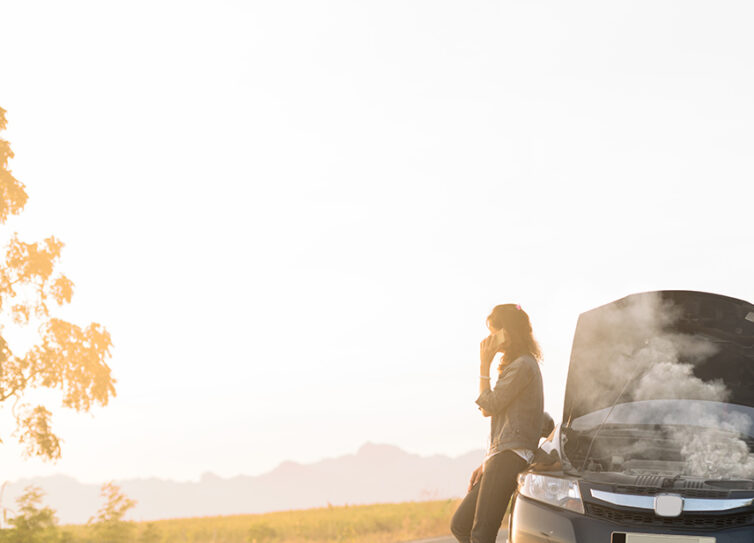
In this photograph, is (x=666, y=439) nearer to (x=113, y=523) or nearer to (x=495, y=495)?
(x=495, y=495)

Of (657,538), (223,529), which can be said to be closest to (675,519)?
(657,538)

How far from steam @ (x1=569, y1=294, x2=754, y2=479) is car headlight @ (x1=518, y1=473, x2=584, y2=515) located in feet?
2.85

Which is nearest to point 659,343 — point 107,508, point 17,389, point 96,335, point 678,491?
point 678,491

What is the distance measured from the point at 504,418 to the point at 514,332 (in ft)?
1.99

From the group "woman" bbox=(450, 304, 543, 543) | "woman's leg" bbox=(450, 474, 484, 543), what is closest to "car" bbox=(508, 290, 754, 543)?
"woman" bbox=(450, 304, 543, 543)

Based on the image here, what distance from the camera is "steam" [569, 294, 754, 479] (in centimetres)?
656

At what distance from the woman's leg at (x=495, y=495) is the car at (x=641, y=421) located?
0.09m

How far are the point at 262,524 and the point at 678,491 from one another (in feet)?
48.6

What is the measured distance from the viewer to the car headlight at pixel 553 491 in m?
5.60

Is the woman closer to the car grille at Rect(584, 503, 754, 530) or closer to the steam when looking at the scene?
the steam

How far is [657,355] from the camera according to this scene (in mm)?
6719

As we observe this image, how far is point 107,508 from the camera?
12062mm

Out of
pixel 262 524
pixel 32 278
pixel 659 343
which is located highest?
pixel 32 278

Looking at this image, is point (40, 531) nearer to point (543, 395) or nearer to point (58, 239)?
point (58, 239)
